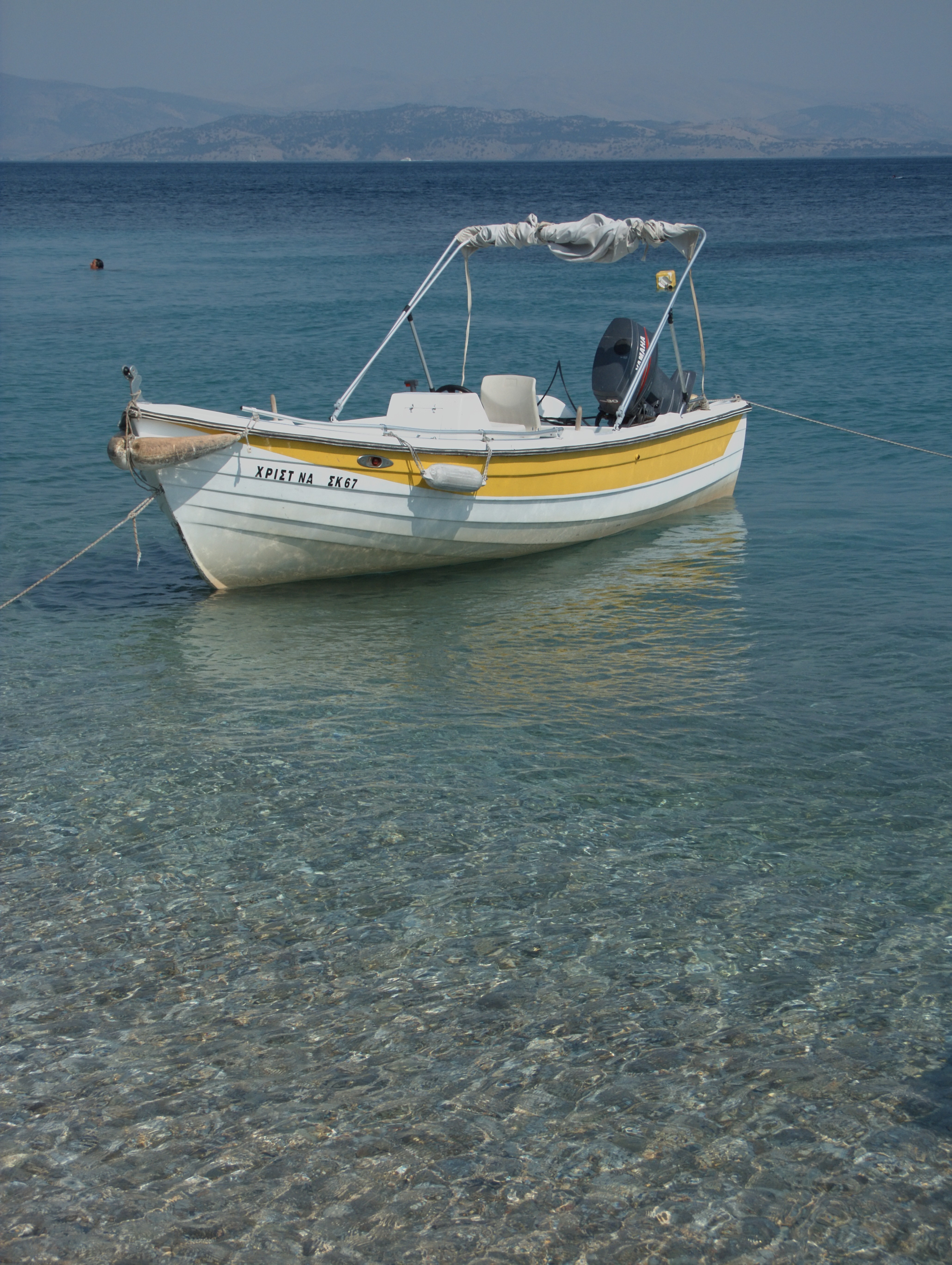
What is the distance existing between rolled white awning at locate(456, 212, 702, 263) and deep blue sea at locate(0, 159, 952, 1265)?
320cm

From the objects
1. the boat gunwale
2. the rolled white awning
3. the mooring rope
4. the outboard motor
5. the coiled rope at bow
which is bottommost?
the coiled rope at bow

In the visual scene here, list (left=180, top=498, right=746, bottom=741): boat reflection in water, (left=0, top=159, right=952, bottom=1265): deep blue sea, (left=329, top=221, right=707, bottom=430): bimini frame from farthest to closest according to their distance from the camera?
(left=329, top=221, right=707, bottom=430): bimini frame < (left=180, top=498, right=746, bottom=741): boat reflection in water < (left=0, top=159, right=952, bottom=1265): deep blue sea

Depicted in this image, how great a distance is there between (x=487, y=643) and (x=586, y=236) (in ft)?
17.2

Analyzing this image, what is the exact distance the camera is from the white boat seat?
12.8 m

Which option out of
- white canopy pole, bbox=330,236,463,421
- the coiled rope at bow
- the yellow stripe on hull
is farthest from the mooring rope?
the coiled rope at bow

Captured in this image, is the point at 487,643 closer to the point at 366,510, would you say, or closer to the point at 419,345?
the point at 366,510

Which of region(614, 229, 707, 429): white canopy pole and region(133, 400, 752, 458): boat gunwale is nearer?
region(133, 400, 752, 458): boat gunwale

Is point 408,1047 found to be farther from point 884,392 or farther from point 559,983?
point 884,392

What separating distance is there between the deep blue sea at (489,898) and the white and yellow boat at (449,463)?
429 millimetres

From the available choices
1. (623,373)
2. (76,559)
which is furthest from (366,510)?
(623,373)

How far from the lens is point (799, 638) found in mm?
10445

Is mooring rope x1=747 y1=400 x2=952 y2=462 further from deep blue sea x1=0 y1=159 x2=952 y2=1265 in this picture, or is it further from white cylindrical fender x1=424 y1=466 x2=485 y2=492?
white cylindrical fender x1=424 y1=466 x2=485 y2=492

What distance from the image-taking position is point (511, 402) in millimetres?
12836

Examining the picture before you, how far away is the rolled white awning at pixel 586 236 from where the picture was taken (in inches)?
511
